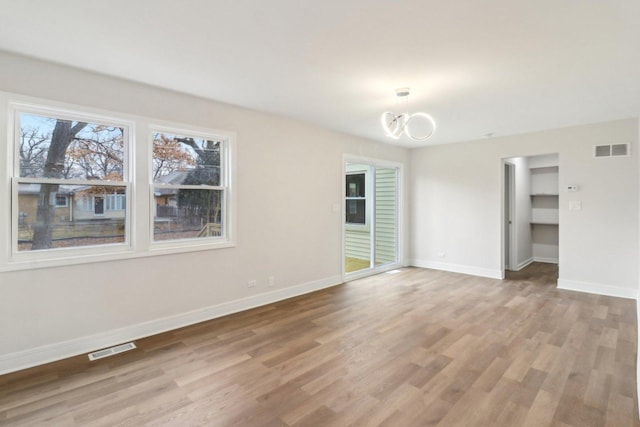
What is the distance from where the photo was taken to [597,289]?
4852 millimetres

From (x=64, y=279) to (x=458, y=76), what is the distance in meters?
4.11

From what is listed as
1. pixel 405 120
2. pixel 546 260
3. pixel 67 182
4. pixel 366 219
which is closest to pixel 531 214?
pixel 546 260

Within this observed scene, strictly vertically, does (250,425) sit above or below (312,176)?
below

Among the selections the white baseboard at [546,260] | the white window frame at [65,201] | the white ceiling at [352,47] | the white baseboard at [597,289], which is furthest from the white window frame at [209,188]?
the white baseboard at [546,260]

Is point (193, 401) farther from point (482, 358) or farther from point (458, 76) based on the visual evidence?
point (458, 76)

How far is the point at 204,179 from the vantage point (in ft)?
12.8

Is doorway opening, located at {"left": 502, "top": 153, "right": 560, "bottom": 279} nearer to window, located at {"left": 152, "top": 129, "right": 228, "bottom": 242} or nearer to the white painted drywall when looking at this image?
the white painted drywall

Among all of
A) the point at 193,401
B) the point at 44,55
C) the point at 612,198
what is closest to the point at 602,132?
the point at 612,198

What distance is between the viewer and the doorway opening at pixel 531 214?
6.62 metres

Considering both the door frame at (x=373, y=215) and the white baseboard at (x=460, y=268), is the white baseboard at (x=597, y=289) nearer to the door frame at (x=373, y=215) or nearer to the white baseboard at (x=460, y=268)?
the white baseboard at (x=460, y=268)

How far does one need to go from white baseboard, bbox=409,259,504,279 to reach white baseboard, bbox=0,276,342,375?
3357 millimetres

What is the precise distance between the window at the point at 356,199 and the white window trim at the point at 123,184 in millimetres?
2519

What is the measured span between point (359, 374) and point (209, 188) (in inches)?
104

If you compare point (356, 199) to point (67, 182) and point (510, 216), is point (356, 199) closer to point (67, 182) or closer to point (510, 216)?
point (510, 216)
